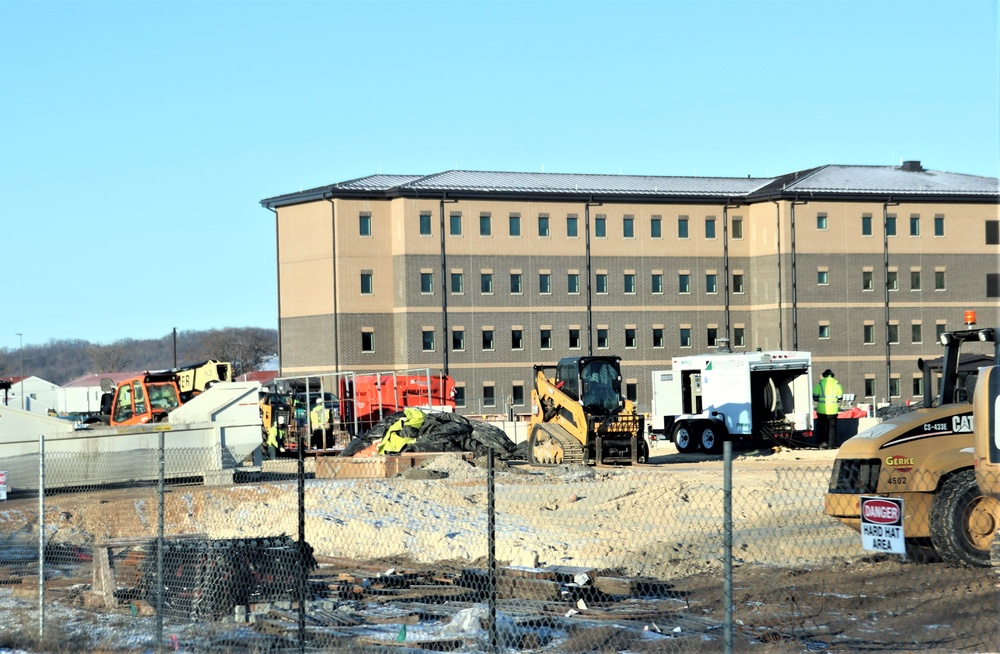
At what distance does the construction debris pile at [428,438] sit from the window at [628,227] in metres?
39.2

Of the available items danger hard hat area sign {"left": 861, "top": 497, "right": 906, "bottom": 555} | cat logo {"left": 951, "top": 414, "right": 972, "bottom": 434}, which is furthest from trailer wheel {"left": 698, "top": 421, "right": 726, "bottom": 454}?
danger hard hat area sign {"left": 861, "top": 497, "right": 906, "bottom": 555}

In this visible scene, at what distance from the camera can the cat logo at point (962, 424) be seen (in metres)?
12.8

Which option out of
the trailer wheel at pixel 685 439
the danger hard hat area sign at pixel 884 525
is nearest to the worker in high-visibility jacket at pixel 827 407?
the trailer wheel at pixel 685 439

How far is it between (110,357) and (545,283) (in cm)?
11170

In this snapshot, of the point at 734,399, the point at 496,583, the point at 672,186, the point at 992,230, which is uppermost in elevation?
the point at 672,186

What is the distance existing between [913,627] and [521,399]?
202 feet

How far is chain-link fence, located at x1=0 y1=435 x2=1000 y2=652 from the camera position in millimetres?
10352

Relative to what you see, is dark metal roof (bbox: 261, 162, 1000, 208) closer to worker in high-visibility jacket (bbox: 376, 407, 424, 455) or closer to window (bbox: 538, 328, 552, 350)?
window (bbox: 538, 328, 552, 350)

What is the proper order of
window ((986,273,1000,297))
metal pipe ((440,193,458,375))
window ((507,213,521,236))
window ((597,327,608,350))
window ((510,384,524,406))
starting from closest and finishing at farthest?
metal pipe ((440,193,458,375)), window ((507,213,521,236)), window ((510,384,524,406)), window ((597,327,608,350)), window ((986,273,1000,297))

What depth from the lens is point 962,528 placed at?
480 inches

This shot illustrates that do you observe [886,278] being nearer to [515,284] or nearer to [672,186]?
[672,186]

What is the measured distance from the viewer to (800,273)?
73.1 m

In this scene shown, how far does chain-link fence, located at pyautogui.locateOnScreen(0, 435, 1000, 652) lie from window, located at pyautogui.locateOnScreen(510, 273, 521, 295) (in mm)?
50331

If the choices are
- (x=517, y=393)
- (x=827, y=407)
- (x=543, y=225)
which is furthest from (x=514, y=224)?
(x=827, y=407)
